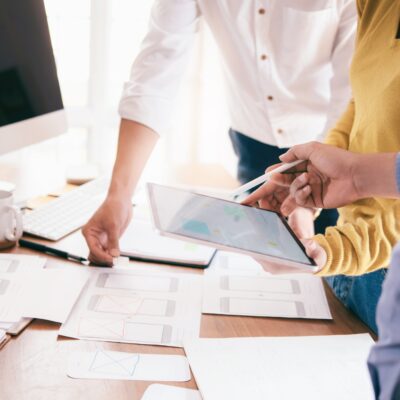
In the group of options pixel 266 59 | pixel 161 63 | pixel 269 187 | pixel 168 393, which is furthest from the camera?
pixel 266 59

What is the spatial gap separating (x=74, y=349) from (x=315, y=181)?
500 mm

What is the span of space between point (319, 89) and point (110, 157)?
1.99 meters

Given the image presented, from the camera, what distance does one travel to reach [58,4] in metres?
2.93

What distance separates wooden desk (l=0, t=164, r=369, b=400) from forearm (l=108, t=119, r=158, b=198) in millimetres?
378

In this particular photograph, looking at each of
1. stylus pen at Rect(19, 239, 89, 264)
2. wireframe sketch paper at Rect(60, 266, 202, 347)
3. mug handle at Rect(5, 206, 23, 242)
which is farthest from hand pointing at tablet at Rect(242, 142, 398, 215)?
mug handle at Rect(5, 206, 23, 242)

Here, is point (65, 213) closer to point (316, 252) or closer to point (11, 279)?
point (11, 279)

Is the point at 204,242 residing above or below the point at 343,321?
above

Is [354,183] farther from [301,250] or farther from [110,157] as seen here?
[110,157]

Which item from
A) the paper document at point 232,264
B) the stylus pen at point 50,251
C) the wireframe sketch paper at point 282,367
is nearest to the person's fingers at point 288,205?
the paper document at point 232,264

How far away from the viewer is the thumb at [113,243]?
990 millimetres

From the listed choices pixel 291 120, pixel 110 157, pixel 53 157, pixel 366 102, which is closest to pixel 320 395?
pixel 366 102

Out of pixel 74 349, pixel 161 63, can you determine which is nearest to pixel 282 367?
pixel 74 349

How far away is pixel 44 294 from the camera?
0.87 meters

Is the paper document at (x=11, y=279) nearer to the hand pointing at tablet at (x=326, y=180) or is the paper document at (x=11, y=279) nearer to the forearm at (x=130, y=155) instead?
the forearm at (x=130, y=155)
